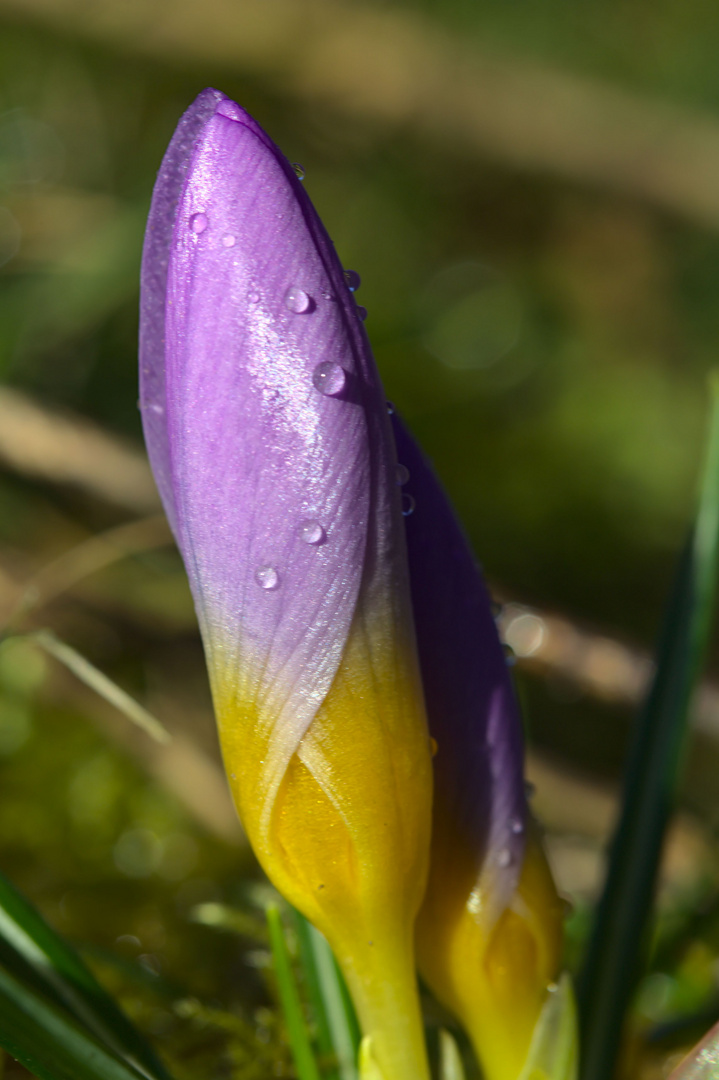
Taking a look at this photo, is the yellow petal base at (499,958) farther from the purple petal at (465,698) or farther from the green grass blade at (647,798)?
the green grass blade at (647,798)

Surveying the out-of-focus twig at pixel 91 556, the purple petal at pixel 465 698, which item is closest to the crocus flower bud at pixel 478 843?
the purple petal at pixel 465 698

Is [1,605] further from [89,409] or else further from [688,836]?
[688,836]

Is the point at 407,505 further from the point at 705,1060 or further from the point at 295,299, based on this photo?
the point at 705,1060

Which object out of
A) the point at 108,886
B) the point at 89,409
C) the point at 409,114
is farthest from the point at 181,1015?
the point at 409,114

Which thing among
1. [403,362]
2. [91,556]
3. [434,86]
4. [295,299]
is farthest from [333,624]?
[434,86]

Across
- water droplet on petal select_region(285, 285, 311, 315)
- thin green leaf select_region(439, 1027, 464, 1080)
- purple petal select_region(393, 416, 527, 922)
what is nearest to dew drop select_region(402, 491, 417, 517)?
purple petal select_region(393, 416, 527, 922)
